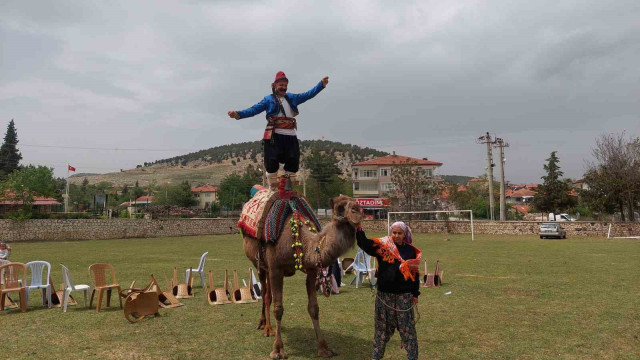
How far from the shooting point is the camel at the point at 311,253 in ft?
17.9

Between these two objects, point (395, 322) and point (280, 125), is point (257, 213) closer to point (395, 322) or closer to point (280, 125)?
point (280, 125)

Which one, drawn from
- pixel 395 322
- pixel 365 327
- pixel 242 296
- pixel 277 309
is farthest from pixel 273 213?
pixel 242 296

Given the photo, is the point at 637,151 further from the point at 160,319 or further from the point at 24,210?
the point at 24,210

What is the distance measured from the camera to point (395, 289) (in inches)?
219

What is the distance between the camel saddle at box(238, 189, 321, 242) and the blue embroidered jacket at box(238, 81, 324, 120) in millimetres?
1394

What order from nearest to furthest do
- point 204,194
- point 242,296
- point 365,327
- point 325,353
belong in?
point 325,353 → point 365,327 → point 242,296 → point 204,194

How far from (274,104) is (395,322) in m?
→ 4.02

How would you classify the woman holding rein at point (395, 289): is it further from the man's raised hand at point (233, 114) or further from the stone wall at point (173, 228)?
the stone wall at point (173, 228)

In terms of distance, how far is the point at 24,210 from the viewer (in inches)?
1663

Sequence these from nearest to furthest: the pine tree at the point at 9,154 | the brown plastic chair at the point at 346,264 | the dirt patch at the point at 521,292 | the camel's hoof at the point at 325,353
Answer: the camel's hoof at the point at 325,353 → the dirt patch at the point at 521,292 → the brown plastic chair at the point at 346,264 → the pine tree at the point at 9,154

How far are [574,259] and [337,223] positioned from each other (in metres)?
18.7

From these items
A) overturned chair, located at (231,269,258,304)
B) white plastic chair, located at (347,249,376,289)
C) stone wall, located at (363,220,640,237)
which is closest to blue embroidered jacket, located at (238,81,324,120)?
overturned chair, located at (231,269,258,304)

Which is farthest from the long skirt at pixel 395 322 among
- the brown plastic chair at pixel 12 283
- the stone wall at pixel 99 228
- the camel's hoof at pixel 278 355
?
the stone wall at pixel 99 228

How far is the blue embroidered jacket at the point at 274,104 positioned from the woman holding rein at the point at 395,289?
110 inches
